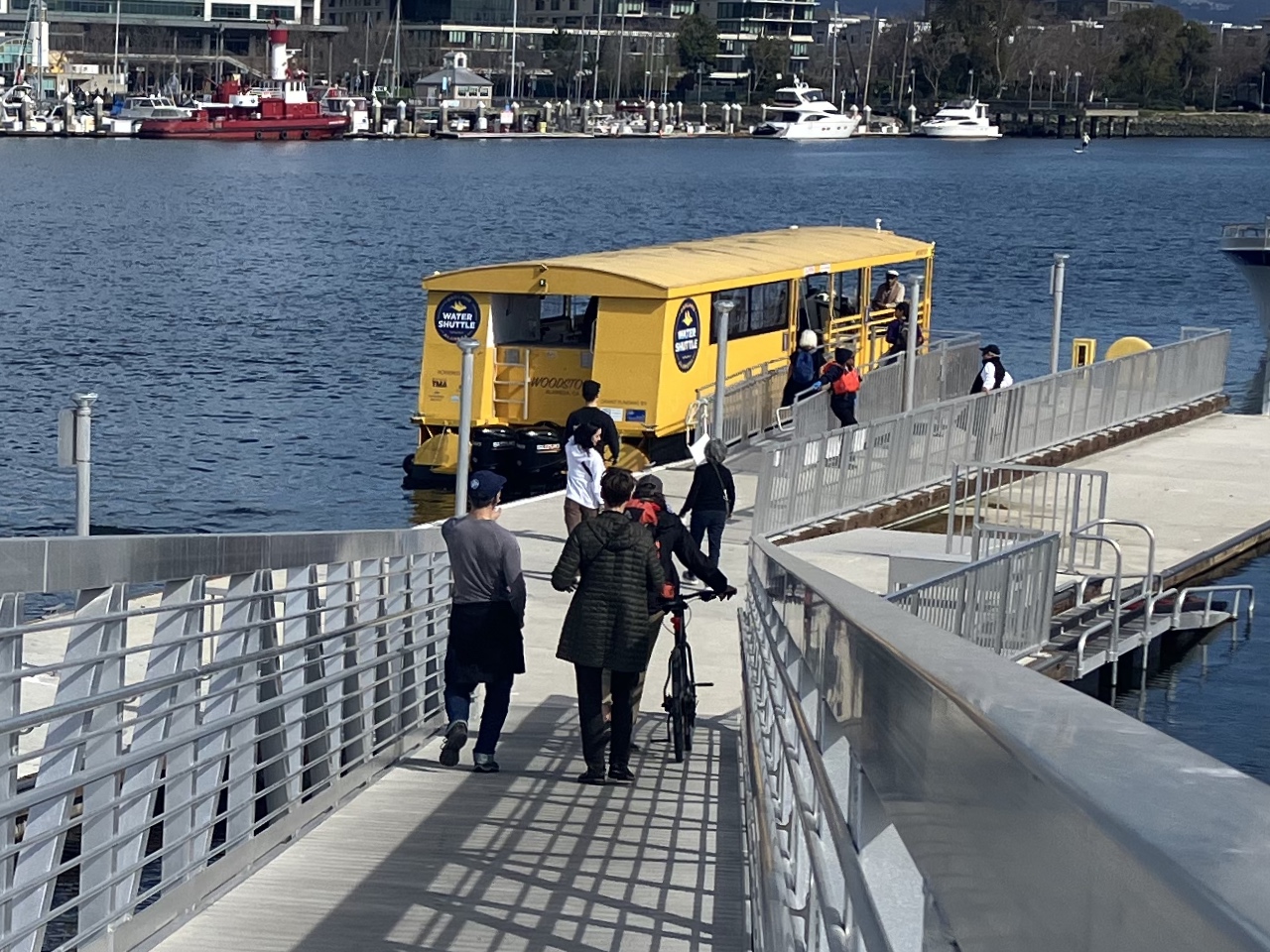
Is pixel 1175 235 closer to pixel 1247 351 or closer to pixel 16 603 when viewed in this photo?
pixel 1247 351

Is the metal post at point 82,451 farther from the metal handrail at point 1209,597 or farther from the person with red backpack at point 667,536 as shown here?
the metal handrail at point 1209,597

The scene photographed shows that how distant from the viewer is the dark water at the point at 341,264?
106 feet

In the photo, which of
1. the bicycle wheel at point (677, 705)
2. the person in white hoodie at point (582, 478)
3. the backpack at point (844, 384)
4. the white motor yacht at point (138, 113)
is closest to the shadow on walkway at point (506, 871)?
the bicycle wheel at point (677, 705)

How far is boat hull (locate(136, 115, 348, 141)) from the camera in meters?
170

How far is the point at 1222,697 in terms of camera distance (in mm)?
18609

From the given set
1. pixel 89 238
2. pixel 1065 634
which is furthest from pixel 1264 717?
pixel 89 238

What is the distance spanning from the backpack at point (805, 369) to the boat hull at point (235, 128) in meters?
150

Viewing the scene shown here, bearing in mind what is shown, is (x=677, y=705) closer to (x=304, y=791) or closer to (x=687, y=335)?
(x=304, y=791)

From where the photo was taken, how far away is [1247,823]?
1.02m

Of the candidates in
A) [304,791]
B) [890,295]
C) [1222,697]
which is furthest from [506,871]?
[890,295]

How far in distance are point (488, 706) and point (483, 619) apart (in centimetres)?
42

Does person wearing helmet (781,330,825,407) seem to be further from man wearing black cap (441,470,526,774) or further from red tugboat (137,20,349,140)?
red tugboat (137,20,349,140)

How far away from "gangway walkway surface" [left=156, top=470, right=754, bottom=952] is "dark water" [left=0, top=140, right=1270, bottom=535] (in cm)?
1809

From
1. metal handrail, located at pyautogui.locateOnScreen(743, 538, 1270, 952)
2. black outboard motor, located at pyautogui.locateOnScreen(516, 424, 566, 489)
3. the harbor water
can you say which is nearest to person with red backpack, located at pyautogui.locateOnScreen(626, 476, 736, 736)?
the harbor water
